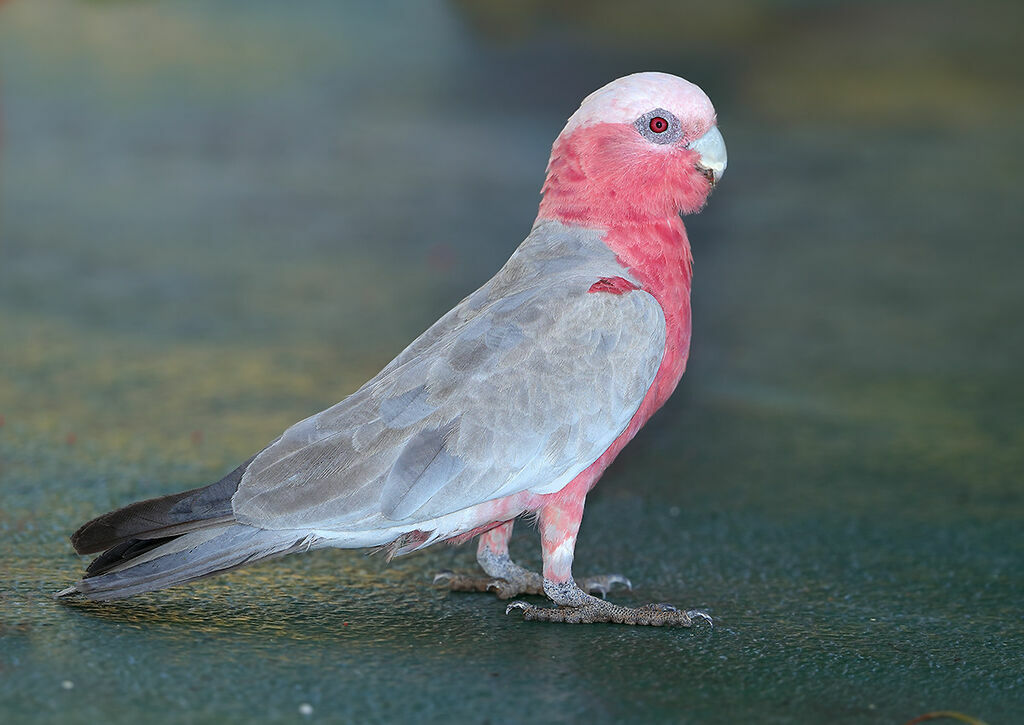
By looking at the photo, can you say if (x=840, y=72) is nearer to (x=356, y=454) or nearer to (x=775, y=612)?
(x=775, y=612)

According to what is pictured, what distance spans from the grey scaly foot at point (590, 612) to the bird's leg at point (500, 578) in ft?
0.46

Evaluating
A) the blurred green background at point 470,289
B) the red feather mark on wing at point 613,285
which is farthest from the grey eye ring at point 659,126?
the blurred green background at point 470,289

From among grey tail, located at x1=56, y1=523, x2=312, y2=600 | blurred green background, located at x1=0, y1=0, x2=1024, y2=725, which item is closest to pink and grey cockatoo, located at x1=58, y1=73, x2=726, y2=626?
grey tail, located at x1=56, y1=523, x2=312, y2=600

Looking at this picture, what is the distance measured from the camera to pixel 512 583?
2184 millimetres

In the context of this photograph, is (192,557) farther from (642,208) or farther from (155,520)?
(642,208)

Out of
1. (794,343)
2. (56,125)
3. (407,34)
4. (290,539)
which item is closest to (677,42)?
(407,34)

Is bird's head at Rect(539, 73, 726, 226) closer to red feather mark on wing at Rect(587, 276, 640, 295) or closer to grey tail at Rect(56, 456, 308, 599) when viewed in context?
red feather mark on wing at Rect(587, 276, 640, 295)

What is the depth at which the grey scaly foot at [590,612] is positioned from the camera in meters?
2.01

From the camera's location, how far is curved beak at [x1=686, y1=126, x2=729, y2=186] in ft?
6.79

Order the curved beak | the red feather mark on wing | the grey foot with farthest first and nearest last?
1. the grey foot
2. the curved beak
3. the red feather mark on wing

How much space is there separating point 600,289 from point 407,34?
3.94m

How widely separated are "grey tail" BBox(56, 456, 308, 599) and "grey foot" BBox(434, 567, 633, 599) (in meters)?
0.45

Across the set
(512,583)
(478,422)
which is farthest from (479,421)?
(512,583)

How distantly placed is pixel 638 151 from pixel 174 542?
1083mm
